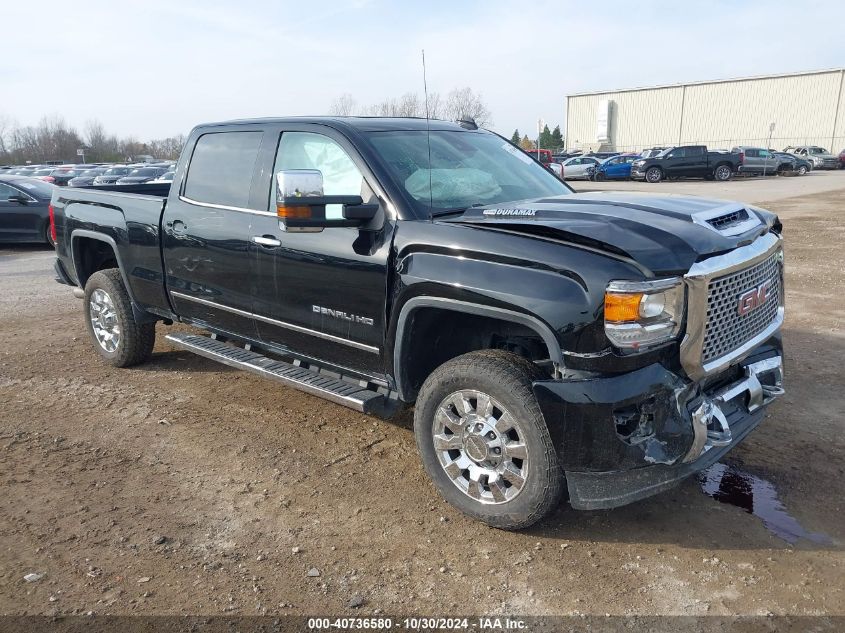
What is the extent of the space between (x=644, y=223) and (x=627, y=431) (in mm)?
943

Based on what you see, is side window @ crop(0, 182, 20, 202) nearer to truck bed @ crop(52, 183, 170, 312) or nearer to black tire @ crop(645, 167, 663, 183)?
truck bed @ crop(52, 183, 170, 312)

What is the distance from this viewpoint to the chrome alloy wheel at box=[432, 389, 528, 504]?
10.8ft

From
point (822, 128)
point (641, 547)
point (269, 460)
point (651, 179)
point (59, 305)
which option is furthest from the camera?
point (822, 128)

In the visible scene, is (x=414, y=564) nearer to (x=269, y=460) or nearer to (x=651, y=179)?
(x=269, y=460)

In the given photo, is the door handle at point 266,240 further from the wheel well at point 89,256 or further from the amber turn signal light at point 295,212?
the wheel well at point 89,256

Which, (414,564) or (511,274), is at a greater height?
(511,274)

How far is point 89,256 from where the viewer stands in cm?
629

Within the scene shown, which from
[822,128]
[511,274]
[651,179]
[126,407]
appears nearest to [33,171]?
[651,179]

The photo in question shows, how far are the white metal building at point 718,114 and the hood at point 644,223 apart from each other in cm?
5906

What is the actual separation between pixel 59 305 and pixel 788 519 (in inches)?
320

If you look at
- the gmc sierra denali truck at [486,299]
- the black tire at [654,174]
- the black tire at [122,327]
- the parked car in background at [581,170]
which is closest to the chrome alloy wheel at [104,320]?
the black tire at [122,327]

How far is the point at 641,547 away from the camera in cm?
328

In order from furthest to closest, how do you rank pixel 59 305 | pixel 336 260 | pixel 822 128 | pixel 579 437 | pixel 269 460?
pixel 822 128 < pixel 59 305 < pixel 269 460 < pixel 336 260 < pixel 579 437

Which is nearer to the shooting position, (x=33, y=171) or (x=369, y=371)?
(x=369, y=371)
